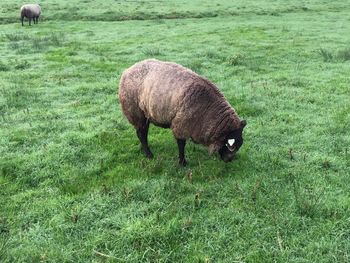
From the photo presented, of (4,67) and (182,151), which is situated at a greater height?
(182,151)

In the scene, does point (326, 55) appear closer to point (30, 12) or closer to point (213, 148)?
point (213, 148)

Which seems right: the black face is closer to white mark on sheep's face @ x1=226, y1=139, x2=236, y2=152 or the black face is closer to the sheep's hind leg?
white mark on sheep's face @ x1=226, y1=139, x2=236, y2=152

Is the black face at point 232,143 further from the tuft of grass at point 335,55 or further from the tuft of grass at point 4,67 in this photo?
the tuft of grass at point 4,67

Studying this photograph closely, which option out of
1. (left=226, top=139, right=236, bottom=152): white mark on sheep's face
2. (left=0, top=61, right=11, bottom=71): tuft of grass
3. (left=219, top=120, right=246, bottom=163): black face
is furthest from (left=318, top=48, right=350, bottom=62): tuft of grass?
(left=0, top=61, right=11, bottom=71): tuft of grass

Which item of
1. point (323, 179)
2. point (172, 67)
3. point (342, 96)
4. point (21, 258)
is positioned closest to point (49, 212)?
point (21, 258)

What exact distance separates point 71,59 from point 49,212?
41.5 feet

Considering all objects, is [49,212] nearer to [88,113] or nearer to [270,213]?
[270,213]

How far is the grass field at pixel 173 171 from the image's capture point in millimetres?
6129

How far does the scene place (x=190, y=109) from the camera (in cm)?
788

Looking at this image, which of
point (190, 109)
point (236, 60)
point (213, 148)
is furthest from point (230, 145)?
point (236, 60)

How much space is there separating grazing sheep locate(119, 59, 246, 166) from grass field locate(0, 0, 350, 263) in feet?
2.12

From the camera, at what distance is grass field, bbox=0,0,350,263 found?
241 inches

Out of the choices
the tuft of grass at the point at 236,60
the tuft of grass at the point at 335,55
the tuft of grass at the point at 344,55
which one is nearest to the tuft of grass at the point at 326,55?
the tuft of grass at the point at 335,55

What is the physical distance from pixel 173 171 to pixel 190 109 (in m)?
1.30
